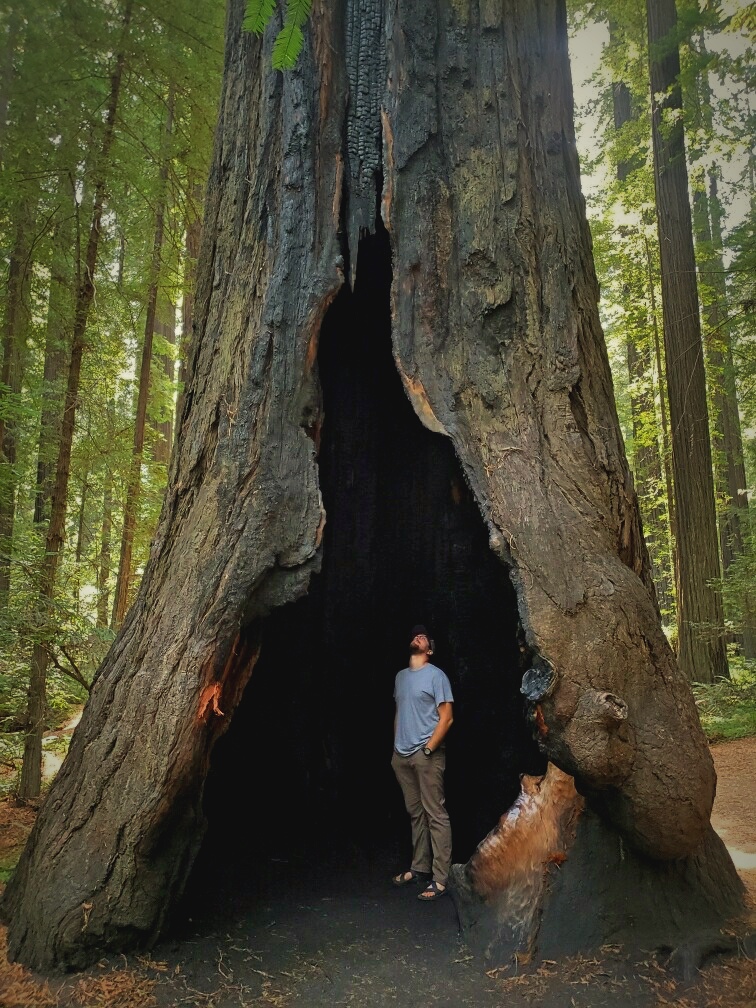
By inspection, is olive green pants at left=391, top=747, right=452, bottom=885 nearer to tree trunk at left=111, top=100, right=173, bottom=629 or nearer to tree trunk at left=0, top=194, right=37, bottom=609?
tree trunk at left=0, top=194, right=37, bottom=609

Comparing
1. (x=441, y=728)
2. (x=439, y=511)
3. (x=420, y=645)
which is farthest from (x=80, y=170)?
(x=441, y=728)

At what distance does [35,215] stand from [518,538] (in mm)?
7107

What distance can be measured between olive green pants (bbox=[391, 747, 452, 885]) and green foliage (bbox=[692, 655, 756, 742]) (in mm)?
5584

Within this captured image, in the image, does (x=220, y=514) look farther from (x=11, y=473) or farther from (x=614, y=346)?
(x=614, y=346)

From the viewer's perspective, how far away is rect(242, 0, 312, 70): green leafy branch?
205 centimetres

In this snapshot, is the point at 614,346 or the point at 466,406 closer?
the point at 466,406

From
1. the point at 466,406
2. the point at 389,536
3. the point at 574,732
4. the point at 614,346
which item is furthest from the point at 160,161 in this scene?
the point at 614,346

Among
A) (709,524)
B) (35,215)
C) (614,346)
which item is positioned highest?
(614,346)

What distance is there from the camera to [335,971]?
3662 millimetres

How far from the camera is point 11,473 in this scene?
736cm

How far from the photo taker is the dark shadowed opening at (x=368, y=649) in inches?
211

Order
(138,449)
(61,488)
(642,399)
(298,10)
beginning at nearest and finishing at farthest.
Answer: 1. (298,10)
2. (61,488)
3. (138,449)
4. (642,399)

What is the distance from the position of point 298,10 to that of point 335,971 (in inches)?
165

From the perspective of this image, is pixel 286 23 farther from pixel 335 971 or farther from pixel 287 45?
pixel 335 971
